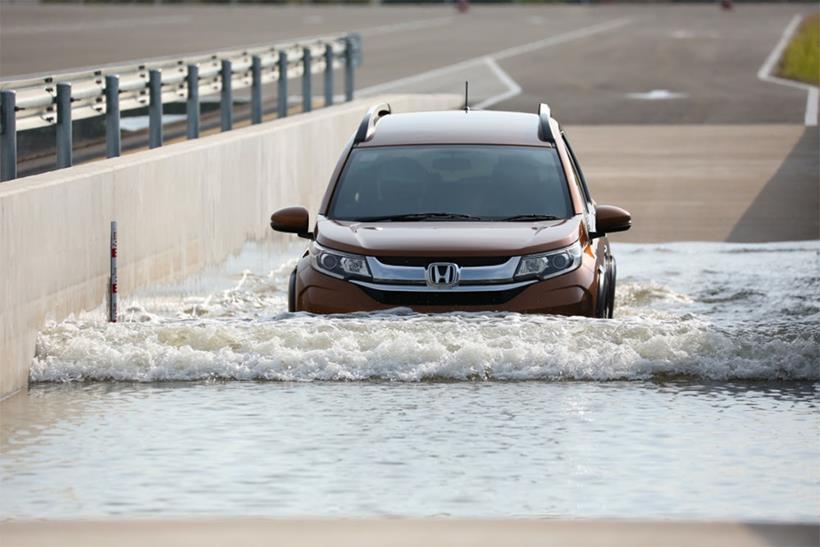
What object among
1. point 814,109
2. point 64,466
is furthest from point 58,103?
point 814,109

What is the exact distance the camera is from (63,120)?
57.5 feet

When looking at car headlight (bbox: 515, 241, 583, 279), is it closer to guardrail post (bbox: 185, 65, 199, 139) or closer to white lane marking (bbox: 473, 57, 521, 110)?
guardrail post (bbox: 185, 65, 199, 139)

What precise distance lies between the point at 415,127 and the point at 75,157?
9.53 m

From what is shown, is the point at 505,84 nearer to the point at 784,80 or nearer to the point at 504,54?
the point at 784,80

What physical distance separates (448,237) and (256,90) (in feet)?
50.6

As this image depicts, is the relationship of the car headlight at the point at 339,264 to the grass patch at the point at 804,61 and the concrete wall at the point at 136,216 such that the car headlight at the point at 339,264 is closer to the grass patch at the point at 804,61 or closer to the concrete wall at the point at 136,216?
the concrete wall at the point at 136,216

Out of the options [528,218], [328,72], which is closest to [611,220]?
[528,218]

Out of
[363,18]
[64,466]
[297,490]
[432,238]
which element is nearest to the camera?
[297,490]

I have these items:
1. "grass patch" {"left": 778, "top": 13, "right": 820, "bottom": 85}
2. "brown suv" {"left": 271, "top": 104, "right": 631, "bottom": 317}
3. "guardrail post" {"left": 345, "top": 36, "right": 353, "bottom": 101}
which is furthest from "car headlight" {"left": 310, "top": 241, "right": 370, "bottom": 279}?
"grass patch" {"left": 778, "top": 13, "right": 820, "bottom": 85}

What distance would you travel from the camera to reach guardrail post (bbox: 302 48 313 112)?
31.0 meters

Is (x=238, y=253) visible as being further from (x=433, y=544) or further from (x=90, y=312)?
(x=433, y=544)

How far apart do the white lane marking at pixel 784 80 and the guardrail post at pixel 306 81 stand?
303 inches

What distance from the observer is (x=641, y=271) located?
62.3 ft

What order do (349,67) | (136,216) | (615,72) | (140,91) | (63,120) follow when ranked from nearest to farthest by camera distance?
(136,216)
(63,120)
(140,91)
(349,67)
(615,72)
